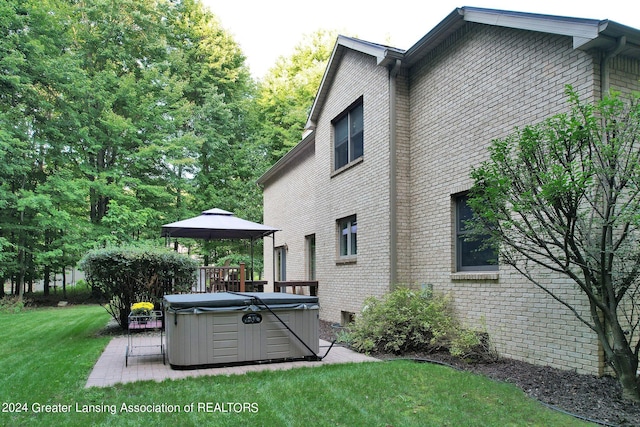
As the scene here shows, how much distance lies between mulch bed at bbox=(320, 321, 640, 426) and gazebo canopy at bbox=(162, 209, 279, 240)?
655 cm

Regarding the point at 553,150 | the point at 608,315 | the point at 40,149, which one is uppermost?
the point at 40,149

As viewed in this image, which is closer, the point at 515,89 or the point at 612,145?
the point at 612,145

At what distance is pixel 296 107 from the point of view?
2647 cm

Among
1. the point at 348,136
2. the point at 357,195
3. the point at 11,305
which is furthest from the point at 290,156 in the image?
the point at 11,305

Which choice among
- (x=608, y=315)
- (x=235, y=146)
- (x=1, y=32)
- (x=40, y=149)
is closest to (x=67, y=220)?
(x=40, y=149)

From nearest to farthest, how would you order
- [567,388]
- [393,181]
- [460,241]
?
[567,388], [460,241], [393,181]

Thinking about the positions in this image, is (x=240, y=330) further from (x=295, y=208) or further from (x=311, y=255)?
(x=295, y=208)

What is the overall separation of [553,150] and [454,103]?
3774 millimetres

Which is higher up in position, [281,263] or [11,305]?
[281,263]

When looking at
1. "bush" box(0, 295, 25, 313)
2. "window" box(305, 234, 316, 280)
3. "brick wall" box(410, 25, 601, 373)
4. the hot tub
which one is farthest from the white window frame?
"bush" box(0, 295, 25, 313)

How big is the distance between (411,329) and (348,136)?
19.1 ft

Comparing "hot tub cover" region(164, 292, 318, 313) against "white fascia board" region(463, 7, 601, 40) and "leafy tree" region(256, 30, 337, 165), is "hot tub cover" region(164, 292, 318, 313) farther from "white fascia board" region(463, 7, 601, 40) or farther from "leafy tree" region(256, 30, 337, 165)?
"leafy tree" region(256, 30, 337, 165)

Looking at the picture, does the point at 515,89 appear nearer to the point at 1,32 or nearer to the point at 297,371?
the point at 297,371

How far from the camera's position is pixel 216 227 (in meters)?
11.2
